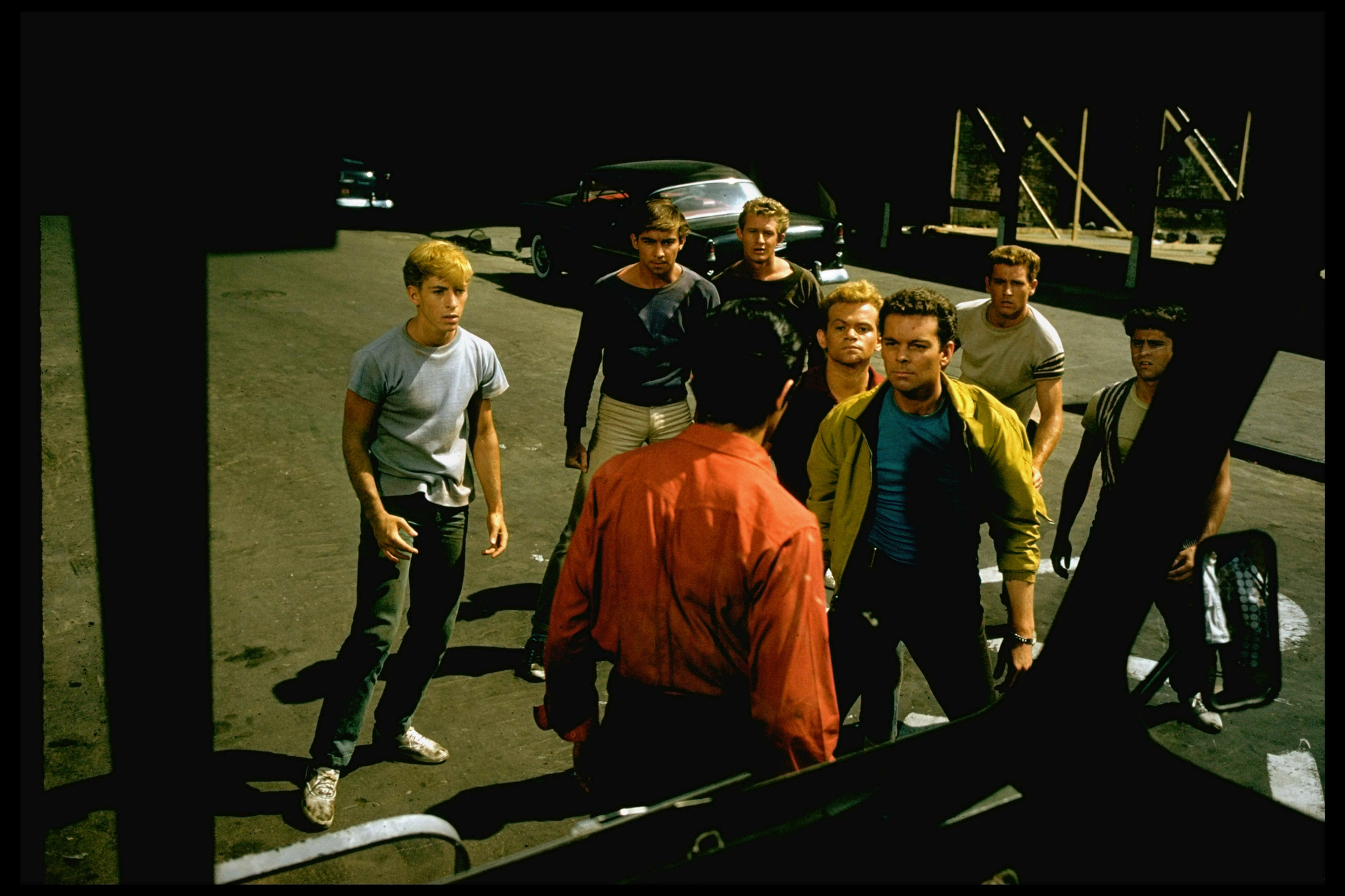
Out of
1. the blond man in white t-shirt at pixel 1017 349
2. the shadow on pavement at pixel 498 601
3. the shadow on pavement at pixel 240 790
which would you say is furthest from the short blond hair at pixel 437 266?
the blond man in white t-shirt at pixel 1017 349

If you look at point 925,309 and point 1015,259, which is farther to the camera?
point 1015,259

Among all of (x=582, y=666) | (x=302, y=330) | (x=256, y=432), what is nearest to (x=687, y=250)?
(x=302, y=330)

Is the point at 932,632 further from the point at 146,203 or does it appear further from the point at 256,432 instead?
the point at 256,432

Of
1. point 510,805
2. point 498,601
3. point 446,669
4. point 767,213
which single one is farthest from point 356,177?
point 510,805

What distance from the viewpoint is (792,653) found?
→ 242 cm

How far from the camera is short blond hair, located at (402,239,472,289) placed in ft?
12.8

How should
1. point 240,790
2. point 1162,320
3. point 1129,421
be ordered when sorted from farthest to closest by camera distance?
point 1129,421 → point 1162,320 → point 240,790

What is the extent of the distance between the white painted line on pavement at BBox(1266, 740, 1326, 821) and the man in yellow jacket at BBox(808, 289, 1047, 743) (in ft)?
4.91

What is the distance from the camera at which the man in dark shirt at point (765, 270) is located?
18.4 feet

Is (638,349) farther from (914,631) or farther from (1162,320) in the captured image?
(1162,320)

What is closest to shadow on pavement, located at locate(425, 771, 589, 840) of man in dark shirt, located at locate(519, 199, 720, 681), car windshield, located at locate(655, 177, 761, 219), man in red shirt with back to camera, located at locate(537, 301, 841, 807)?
man in dark shirt, located at locate(519, 199, 720, 681)

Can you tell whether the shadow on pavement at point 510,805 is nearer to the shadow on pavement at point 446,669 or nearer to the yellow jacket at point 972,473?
the shadow on pavement at point 446,669

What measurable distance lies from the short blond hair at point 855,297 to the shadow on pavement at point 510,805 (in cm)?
217

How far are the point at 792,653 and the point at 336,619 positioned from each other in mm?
3820
